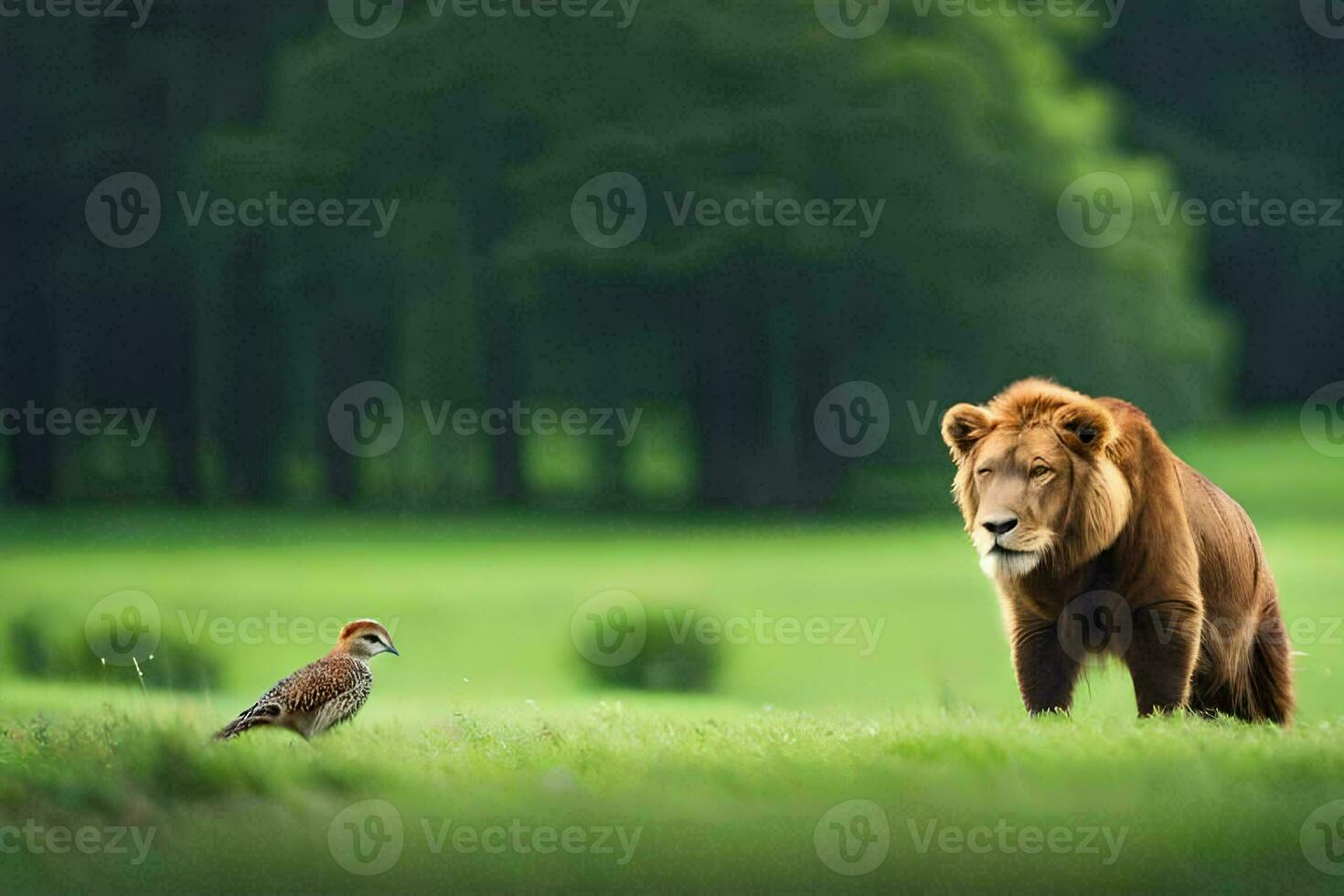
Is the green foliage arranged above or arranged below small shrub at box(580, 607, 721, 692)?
above

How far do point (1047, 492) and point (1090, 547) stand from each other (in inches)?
11.3

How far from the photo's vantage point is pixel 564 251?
878 inches

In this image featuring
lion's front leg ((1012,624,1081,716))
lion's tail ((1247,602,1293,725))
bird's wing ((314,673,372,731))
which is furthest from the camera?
lion's tail ((1247,602,1293,725))

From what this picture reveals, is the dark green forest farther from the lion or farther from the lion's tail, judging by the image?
the lion

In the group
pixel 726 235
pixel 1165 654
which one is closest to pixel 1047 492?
pixel 1165 654

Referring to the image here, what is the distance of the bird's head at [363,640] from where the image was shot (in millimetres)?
6590

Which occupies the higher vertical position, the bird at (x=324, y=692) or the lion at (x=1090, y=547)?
the lion at (x=1090, y=547)

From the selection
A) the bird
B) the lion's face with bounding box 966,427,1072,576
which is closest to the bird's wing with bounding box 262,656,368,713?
the bird

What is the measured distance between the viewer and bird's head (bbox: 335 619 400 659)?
6.59m

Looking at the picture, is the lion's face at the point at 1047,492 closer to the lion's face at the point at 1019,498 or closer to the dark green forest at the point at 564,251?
the lion's face at the point at 1019,498

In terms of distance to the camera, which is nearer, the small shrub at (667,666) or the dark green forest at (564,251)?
the small shrub at (667,666)

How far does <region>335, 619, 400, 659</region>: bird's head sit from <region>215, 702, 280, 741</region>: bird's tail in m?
0.41

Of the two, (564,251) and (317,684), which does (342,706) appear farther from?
(564,251)

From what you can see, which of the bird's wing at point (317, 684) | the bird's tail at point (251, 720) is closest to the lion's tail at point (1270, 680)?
the bird's wing at point (317, 684)
